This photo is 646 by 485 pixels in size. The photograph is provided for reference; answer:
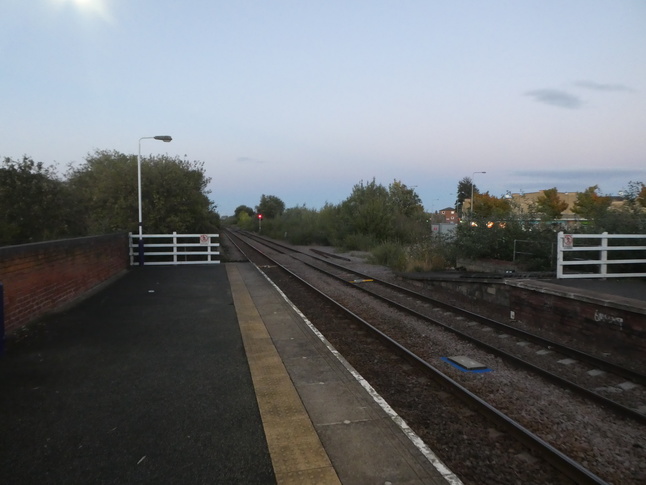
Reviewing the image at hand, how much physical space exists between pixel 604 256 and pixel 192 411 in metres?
10.6

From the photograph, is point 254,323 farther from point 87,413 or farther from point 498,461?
point 498,461

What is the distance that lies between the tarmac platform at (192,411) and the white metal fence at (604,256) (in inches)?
259

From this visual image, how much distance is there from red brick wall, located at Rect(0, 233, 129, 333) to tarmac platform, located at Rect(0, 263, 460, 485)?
0.51m

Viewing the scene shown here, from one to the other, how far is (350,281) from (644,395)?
464 inches

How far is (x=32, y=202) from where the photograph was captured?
59.7 ft

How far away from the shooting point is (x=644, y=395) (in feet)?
20.4

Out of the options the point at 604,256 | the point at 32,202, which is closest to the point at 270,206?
the point at 32,202

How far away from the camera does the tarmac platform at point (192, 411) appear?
3824 mm

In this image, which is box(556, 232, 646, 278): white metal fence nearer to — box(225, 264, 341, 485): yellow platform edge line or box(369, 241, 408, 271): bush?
box(225, 264, 341, 485): yellow platform edge line

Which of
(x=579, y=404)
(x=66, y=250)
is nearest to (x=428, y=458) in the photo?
(x=579, y=404)

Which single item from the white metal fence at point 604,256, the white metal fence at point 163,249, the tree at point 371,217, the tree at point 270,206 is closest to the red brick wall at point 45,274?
the white metal fence at point 163,249

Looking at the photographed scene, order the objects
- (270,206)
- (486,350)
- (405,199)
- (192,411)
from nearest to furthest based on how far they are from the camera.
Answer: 1. (192,411)
2. (486,350)
3. (405,199)
4. (270,206)

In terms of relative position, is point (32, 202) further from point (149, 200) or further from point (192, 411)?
point (192, 411)

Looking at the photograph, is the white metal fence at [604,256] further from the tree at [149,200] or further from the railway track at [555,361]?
the tree at [149,200]
